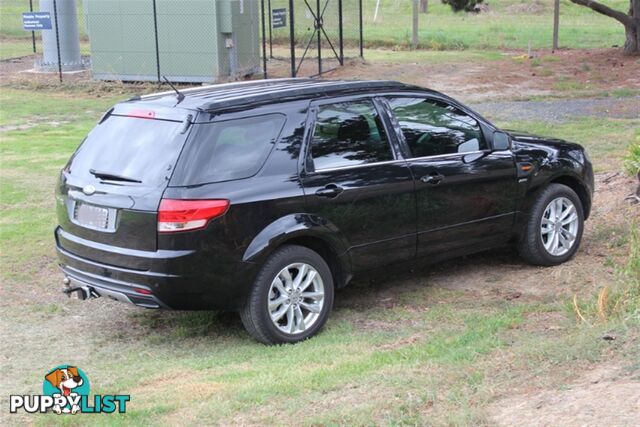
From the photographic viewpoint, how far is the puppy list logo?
4906mm

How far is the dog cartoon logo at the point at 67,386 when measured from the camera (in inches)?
194

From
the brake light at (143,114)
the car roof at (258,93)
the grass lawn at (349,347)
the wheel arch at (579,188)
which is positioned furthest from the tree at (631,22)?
the brake light at (143,114)

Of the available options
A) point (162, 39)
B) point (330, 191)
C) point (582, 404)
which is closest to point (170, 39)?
point (162, 39)

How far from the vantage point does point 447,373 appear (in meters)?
4.86

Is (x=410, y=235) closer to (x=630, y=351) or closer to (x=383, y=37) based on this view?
(x=630, y=351)

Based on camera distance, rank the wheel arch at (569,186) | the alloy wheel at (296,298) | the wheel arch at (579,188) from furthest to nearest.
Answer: the wheel arch at (579,188) → the wheel arch at (569,186) → the alloy wheel at (296,298)

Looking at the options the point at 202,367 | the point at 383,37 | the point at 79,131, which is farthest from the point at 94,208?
the point at 383,37

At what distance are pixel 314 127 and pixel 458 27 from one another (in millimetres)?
34252

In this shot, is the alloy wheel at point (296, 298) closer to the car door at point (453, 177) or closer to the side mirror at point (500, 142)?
the car door at point (453, 177)

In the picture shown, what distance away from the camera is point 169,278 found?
18.9 ft

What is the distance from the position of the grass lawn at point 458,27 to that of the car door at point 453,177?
18.8 m

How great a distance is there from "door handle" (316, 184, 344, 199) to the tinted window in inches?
18.3

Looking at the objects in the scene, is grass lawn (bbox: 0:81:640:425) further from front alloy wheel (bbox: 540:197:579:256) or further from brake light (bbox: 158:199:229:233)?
brake light (bbox: 158:199:229:233)

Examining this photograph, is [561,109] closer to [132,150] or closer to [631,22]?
[631,22]
